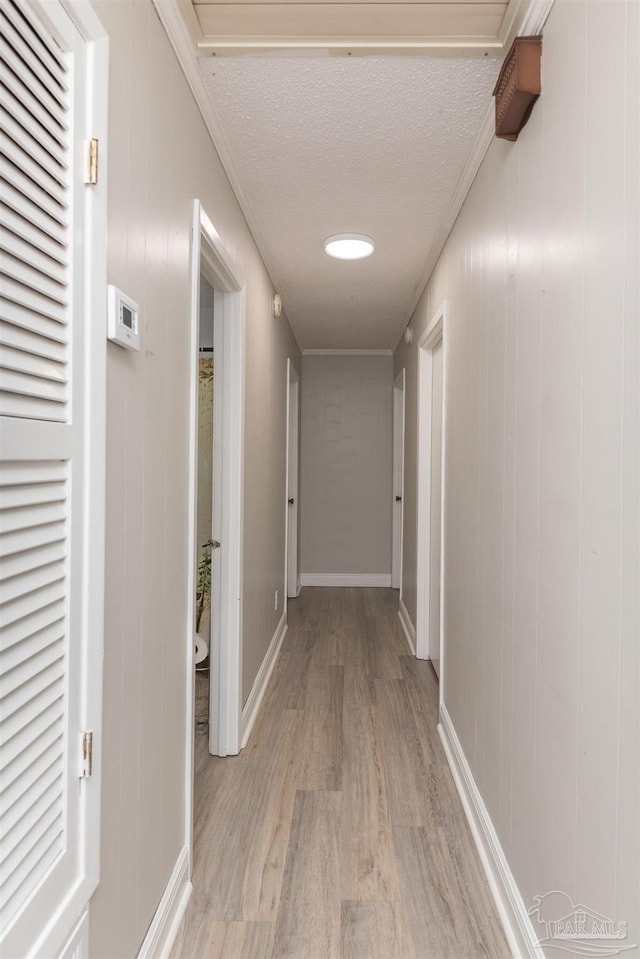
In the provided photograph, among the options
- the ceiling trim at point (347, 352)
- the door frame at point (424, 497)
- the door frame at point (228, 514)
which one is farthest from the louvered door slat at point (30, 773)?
the ceiling trim at point (347, 352)

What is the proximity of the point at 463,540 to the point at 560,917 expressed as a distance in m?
1.27

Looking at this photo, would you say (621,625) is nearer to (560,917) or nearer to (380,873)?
(560,917)

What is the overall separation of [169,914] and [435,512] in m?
2.49

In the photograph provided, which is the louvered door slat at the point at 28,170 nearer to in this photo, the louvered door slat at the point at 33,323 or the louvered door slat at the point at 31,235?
the louvered door slat at the point at 31,235

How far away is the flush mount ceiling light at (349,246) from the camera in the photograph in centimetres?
274

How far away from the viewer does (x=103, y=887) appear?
1.10m

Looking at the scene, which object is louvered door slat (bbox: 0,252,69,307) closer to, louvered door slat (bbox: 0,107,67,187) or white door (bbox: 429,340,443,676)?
louvered door slat (bbox: 0,107,67,187)

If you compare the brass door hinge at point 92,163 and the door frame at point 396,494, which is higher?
the brass door hinge at point 92,163

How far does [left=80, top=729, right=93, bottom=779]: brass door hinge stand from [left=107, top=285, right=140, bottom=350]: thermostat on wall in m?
0.74

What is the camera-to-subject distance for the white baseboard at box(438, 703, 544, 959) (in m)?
1.38

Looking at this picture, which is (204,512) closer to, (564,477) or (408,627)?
(408,627)

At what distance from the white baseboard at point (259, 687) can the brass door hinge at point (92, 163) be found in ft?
7.24

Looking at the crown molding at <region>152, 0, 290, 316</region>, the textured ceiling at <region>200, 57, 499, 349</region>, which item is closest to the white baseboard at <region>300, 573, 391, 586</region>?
the textured ceiling at <region>200, 57, 499, 349</region>

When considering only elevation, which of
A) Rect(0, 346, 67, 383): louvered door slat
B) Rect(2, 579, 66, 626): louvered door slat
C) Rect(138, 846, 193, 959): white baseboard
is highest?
Rect(0, 346, 67, 383): louvered door slat
